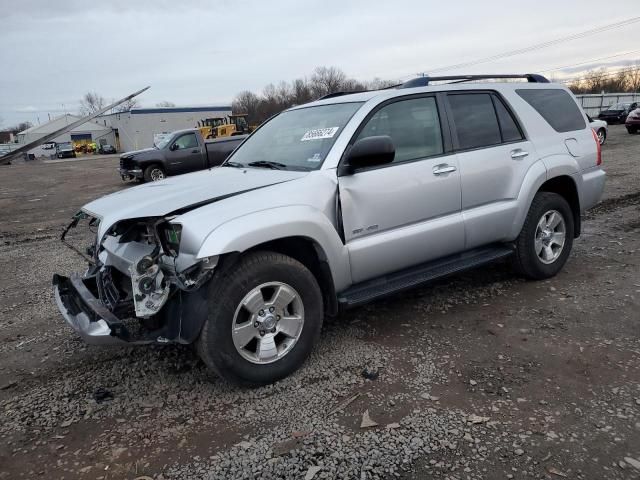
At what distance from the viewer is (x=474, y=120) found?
14.0 feet

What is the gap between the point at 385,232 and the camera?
11.8 feet

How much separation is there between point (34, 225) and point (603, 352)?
10.1 meters

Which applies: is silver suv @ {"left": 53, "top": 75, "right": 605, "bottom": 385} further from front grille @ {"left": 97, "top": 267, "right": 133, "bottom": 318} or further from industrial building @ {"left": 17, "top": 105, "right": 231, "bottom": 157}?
industrial building @ {"left": 17, "top": 105, "right": 231, "bottom": 157}

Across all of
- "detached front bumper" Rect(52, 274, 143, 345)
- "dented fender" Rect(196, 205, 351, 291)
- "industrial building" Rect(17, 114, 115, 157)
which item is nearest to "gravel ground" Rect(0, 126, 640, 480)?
"detached front bumper" Rect(52, 274, 143, 345)

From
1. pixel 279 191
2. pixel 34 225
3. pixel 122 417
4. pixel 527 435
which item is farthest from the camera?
pixel 34 225

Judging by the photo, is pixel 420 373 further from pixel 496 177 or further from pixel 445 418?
pixel 496 177

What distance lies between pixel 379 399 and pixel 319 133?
2.00m

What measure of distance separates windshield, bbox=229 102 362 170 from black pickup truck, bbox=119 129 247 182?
10936 mm

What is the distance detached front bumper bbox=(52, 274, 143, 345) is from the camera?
2898 mm

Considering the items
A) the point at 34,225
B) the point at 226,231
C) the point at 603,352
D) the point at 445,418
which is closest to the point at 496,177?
the point at 603,352

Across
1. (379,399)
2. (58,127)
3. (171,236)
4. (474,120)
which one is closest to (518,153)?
(474,120)

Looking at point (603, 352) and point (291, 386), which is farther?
point (603, 352)

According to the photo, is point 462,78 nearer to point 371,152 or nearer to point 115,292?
point 371,152

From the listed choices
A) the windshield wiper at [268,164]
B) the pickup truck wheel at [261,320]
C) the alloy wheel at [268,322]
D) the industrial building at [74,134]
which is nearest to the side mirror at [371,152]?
the windshield wiper at [268,164]
